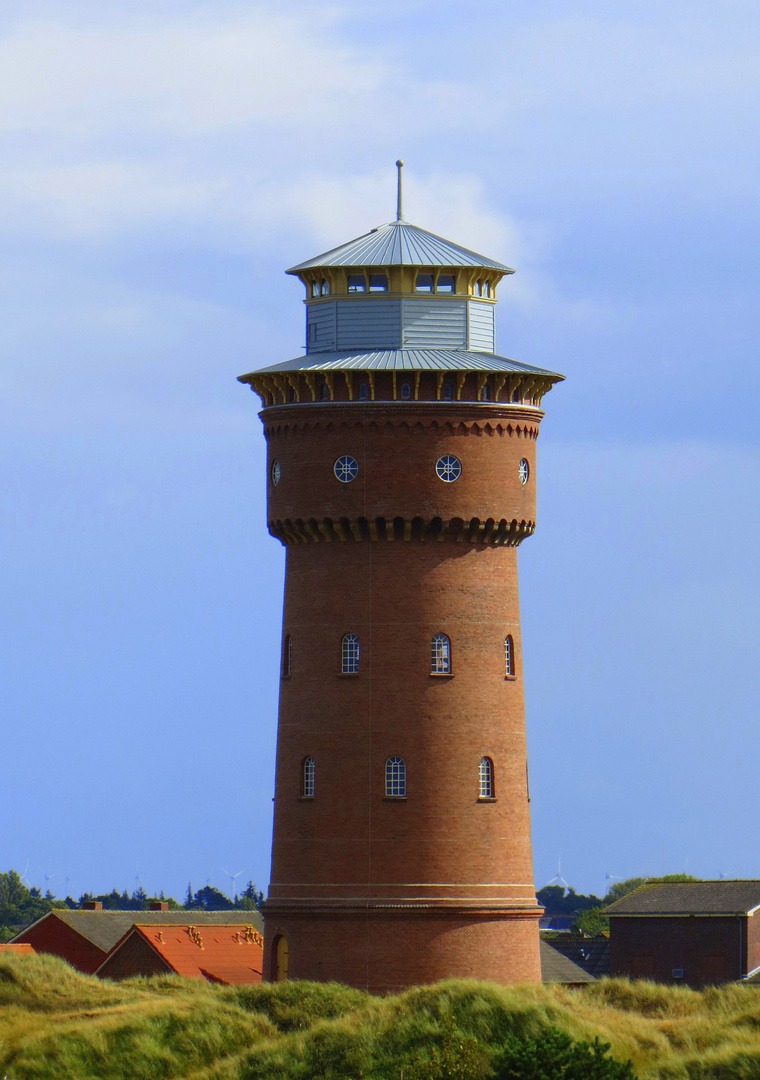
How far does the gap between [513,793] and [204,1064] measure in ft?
35.1

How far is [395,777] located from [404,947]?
401 centimetres

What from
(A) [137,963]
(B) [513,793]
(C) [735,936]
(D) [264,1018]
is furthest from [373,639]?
(C) [735,936]

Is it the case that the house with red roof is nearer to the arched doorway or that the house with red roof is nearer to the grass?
the arched doorway

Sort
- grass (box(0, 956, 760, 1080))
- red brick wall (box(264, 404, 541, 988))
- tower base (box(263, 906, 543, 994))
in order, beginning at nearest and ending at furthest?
grass (box(0, 956, 760, 1080))
tower base (box(263, 906, 543, 994))
red brick wall (box(264, 404, 541, 988))

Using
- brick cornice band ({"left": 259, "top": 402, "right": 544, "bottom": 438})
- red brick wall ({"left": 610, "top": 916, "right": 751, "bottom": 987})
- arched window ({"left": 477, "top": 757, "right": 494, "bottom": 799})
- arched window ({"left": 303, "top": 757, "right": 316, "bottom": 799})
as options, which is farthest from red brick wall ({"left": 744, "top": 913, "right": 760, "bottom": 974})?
brick cornice band ({"left": 259, "top": 402, "right": 544, "bottom": 438})

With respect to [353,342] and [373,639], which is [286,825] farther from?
[353,342]

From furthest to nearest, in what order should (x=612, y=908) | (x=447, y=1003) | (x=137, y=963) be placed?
(x=612, y=908) < (x=137, y=963) < (x=447, y=1003)

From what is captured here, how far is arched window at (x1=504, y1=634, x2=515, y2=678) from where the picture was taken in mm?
53500

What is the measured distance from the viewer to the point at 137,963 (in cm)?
7281

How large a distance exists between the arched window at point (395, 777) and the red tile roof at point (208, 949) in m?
19.2

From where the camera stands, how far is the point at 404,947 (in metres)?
51.2

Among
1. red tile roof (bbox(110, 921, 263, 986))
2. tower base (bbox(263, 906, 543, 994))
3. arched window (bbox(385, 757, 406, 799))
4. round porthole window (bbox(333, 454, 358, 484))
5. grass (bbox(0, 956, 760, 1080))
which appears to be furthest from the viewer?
red tile roof (bbox(110, 921, 263, 986))

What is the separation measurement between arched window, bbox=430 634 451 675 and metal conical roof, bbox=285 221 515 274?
9508 millimetres


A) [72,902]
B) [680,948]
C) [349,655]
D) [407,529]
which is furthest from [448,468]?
[72,902]
